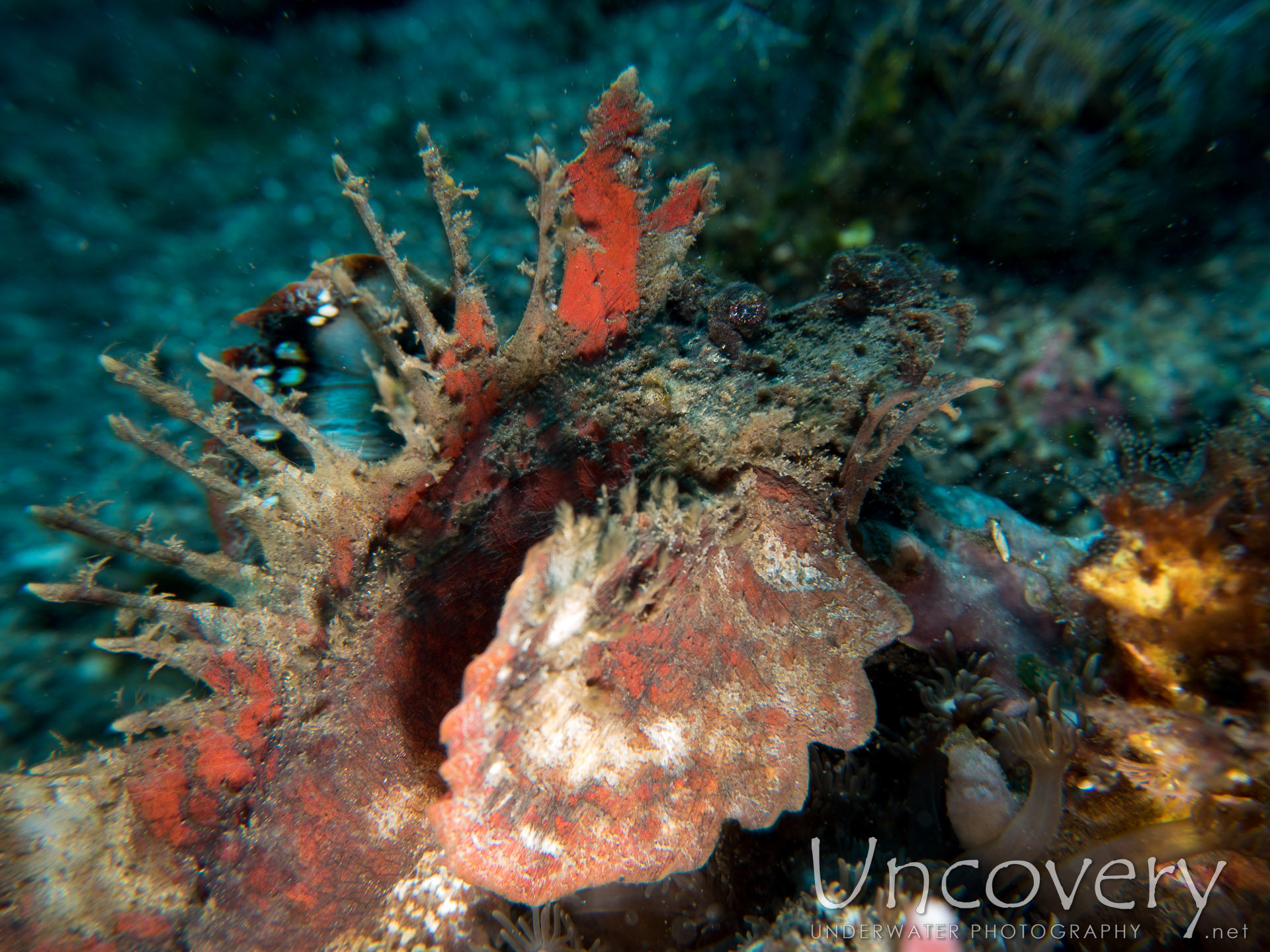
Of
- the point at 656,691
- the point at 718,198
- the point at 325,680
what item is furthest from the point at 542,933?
the point at 718,198

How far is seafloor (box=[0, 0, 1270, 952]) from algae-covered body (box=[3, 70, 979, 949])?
0.52 metres

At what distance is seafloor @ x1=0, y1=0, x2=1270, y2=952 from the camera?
285cm

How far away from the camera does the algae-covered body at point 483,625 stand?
59.8 inches

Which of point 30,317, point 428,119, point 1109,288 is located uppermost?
point 428,119

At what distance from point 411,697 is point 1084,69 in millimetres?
4555

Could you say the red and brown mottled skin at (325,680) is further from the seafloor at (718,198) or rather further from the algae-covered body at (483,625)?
the seafloor at (718,198)

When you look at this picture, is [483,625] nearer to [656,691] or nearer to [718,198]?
[656,691]

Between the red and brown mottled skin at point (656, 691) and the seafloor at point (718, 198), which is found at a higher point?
the seafloor at point (718, 198)

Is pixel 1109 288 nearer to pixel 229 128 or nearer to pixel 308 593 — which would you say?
pixel 308 593

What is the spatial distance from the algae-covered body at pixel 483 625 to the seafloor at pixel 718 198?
1.69 feet

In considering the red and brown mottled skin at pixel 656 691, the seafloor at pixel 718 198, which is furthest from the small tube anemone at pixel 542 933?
the red and brown mottled skin at pixel 656 691

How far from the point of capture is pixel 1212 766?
1.49 metres

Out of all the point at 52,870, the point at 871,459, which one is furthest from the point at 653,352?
the point at 52,870

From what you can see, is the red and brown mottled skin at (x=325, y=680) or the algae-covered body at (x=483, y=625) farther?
the red and brown mottled skin at (x=325, y=680)
